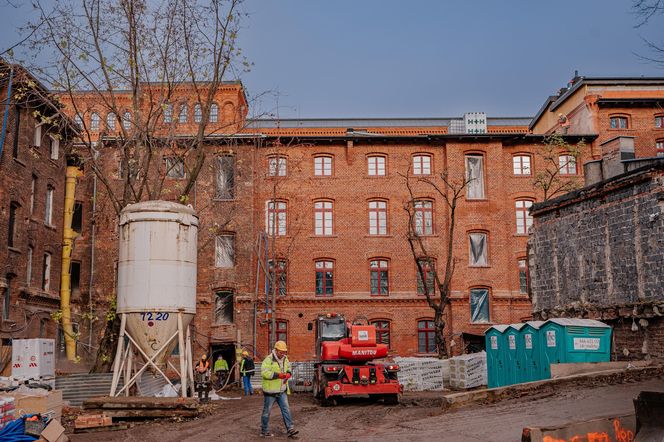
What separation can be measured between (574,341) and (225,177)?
22.8 meters

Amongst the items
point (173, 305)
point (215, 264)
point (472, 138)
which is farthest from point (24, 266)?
point (472, 138)

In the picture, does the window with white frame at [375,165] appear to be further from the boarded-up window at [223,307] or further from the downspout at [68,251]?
the downspout at [68,251]

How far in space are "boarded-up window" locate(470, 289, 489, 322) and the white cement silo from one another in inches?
850

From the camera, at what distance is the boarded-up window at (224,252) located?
3728 cm

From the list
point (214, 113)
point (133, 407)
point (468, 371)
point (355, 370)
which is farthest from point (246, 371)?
point (214, 113)

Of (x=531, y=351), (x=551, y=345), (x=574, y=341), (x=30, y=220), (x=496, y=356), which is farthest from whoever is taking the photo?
(x=30, y=220)

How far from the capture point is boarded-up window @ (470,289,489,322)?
36831 millimetres

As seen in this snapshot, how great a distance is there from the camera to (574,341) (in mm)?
20031

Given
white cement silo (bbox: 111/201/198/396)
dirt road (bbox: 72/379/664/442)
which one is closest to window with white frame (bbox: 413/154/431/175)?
dirt road (bbox: 72/379/664/442)

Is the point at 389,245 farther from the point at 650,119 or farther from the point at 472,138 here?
the point at 650,119

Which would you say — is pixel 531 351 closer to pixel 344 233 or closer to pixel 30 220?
pixel 344 233

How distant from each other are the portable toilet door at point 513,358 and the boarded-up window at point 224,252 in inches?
717

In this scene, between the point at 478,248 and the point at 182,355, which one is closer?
the point at 182,355

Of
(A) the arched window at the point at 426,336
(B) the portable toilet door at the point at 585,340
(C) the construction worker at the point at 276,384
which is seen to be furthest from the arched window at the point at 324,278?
(C) the construction worker at the point at 276,384
